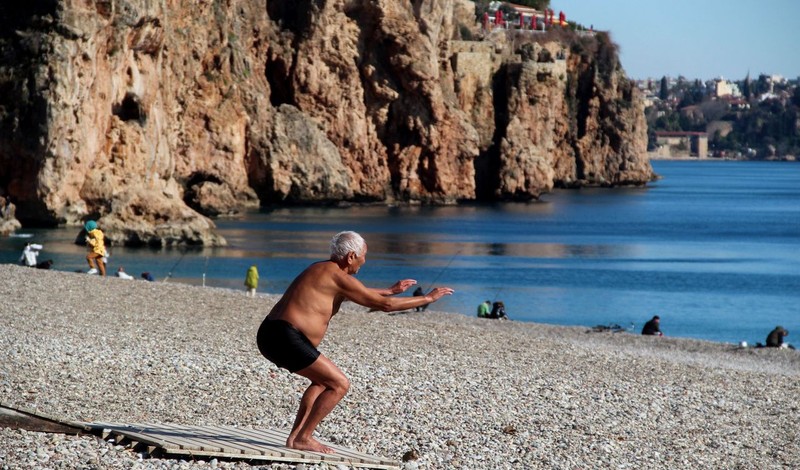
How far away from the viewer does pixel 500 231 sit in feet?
230

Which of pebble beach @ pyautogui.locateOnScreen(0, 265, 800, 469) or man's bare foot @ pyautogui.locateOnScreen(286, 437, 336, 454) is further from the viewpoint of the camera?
pebble beach @ pyautogui.locateOnScreen(0, 265, 800, 469)

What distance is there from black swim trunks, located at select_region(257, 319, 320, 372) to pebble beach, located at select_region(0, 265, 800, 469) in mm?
862

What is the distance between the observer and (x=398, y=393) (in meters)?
13.2

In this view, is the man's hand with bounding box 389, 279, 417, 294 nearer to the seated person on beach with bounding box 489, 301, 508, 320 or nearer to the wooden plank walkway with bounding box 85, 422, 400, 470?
the wooden plank walkway with bounding box 85, 422, 400, 470

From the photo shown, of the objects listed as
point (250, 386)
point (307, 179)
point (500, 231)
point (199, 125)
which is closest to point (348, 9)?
point (307, 179)

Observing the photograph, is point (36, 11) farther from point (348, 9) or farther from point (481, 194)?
point (481, 194)

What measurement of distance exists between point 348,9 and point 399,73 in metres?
6.10

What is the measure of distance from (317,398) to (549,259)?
4684 centimetres

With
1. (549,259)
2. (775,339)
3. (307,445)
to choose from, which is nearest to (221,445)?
(307,445)

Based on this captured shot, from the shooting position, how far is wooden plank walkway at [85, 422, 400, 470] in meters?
9.03

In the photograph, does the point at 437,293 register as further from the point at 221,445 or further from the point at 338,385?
the point at 221,445

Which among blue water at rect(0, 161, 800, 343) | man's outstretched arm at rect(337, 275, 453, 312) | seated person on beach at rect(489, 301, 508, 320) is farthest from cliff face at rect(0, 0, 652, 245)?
man's outstretched arm at rect(337, 275, 453, 312)

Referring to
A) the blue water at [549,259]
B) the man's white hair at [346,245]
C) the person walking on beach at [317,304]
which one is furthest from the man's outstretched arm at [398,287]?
the blue water at [549,259]

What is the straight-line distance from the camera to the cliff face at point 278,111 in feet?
167
